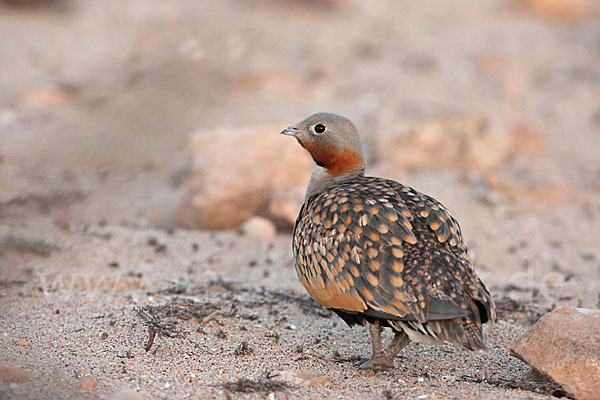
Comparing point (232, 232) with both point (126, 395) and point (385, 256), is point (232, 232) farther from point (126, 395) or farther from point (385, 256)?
point (126, 395)

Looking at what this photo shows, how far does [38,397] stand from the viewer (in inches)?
148

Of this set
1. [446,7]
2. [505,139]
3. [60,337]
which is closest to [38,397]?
[60,337]

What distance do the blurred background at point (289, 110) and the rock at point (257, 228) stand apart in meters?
0.03

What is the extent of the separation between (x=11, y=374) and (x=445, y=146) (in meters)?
7.89

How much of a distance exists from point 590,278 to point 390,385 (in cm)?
379

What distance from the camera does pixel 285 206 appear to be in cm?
773

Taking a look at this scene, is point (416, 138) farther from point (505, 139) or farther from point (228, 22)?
point (228, 22)

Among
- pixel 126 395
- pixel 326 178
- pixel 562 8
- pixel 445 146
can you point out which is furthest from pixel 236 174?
pixel 562 8

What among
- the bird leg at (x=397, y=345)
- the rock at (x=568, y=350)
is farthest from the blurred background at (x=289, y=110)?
the bird leg at (x=397, y=345)

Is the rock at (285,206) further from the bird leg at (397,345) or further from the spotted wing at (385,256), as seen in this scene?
the bird leg at (397,345)

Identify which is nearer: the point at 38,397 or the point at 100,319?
the point at 38,397

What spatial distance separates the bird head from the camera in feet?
17.5

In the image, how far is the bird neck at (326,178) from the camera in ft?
17.5

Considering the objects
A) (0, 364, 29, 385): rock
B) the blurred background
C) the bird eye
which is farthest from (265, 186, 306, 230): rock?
(0, 364, 29, 385): rock
